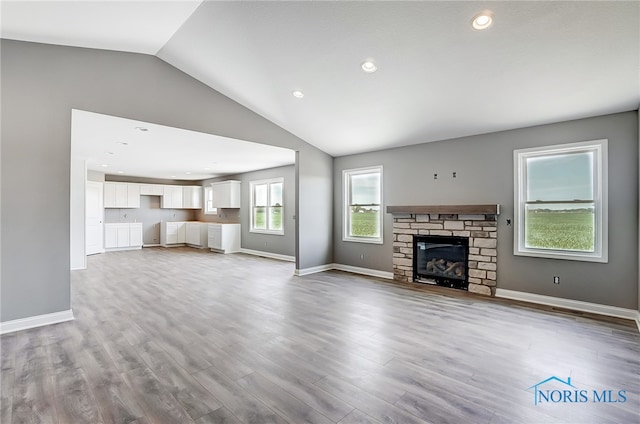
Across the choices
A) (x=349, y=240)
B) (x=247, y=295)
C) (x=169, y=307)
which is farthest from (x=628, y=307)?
(x=169, y=307)

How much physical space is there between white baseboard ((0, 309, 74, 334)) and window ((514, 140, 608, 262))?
5948mm

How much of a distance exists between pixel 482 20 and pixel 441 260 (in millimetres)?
3640

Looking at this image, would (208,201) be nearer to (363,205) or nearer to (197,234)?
(197,234)

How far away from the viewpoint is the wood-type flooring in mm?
1954

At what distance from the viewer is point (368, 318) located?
3648mm

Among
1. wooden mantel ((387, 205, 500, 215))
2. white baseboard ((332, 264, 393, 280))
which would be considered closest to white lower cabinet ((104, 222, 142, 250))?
white baseboard ((332, 264, 393, 280))

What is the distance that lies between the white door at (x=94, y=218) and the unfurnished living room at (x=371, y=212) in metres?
2.63

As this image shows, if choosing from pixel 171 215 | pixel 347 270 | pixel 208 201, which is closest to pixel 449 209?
pixel 347 270

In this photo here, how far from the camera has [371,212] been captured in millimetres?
6281

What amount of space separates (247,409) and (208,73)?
4.25 meters

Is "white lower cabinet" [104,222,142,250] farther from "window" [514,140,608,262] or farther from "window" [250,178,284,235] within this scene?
"window" [514,140,608,262]

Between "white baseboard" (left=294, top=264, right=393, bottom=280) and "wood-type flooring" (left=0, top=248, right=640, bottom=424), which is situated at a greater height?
"white baseboard" (left=294, top=264, right=393, bottom=280)

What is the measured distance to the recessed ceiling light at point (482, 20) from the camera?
8.79 ft

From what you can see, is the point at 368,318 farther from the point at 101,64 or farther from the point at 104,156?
the point at 104,156
